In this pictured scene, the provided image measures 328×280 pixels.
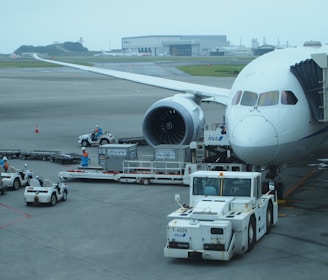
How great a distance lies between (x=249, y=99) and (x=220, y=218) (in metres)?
5.81

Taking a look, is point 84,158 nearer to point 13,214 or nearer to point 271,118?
point 13,214

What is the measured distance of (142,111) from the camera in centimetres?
5841

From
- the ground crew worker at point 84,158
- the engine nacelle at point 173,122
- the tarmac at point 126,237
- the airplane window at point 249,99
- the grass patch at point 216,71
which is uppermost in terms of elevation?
the grass patch at point 216,71

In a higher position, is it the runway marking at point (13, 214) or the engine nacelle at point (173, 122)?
the engine nacelle at point (173, 122)

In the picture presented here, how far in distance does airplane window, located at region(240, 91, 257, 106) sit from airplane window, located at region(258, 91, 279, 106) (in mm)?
188

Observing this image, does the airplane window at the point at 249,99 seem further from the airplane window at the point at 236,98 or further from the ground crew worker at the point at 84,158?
the ground crew worker at the point at 84,158

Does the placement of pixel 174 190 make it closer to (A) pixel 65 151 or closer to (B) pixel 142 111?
(A) pixel 65 151

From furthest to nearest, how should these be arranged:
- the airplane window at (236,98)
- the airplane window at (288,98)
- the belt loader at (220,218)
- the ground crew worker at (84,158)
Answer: the ground crew worker at (84,158) < the airplane window at (236,98) < the airplane window at (288,98) < the belt loader at (220,218)

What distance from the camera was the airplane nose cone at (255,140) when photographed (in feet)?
65.0

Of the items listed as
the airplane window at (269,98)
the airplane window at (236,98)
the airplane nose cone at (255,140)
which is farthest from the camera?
the airplane window at (236,98)

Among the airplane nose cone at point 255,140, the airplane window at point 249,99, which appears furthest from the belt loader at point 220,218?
the airplane window at point 249,99

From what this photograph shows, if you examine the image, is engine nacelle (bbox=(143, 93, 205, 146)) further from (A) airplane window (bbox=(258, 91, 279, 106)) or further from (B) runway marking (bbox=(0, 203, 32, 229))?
(B) runway marking (bbox=(0, 203, 32, 229))

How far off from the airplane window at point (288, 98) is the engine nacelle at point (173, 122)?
9.43 metres

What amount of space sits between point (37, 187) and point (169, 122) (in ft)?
32.8
